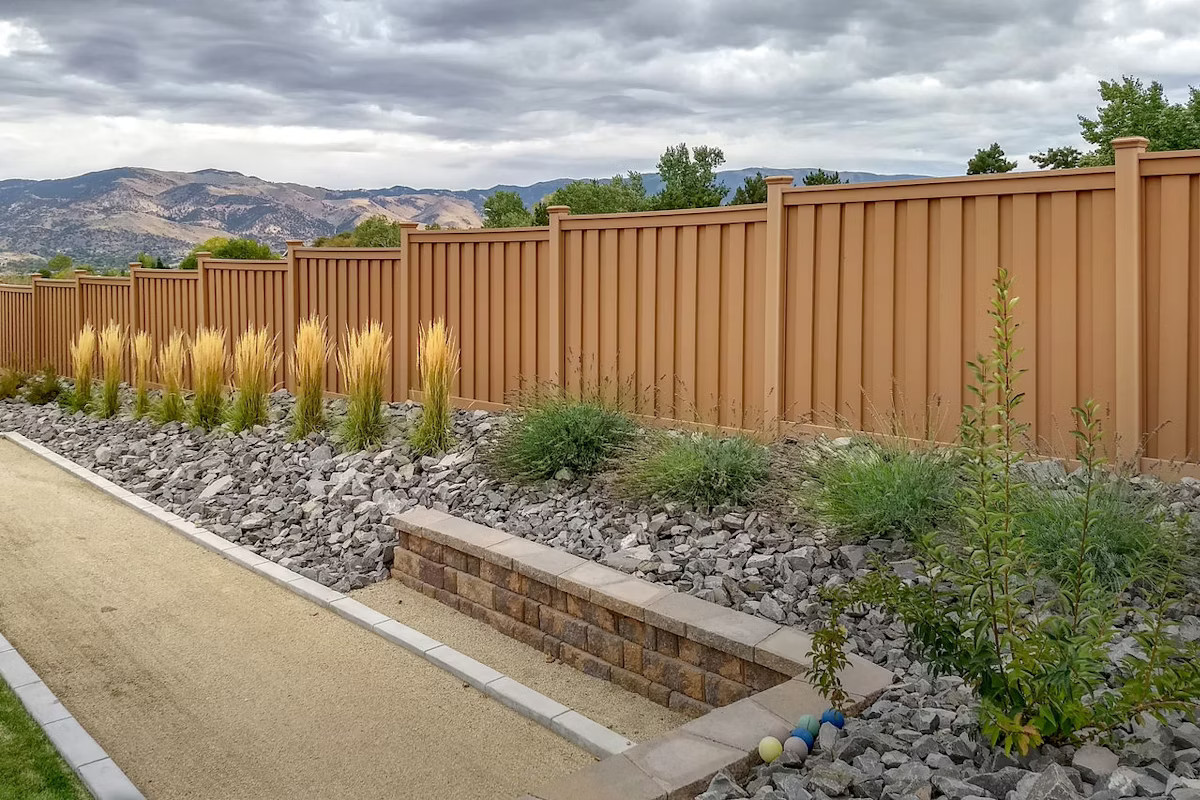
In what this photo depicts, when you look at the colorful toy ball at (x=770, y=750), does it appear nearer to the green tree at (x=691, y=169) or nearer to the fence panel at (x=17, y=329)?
the fence panel at (x=17, y=329)

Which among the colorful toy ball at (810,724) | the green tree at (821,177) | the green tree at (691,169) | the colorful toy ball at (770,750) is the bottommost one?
the colorful toy ball at (770,750)

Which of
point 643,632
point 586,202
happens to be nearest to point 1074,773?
point 643,632

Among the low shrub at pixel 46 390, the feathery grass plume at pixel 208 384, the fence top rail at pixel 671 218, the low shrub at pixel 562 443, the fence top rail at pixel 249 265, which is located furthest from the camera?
the low shrub at pixel 46 390

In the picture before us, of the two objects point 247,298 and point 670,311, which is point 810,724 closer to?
point 670,311

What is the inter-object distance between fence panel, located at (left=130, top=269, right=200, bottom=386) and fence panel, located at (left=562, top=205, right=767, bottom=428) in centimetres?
651

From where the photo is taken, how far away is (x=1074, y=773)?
7.81 feet

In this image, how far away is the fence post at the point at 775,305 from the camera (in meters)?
6.29

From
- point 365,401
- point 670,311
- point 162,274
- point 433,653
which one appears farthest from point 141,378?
point 433,653

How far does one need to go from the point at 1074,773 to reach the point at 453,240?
23.0 ft

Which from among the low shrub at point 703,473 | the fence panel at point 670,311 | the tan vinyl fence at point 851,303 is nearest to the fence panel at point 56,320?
the tan vinyl fence at point 851,303

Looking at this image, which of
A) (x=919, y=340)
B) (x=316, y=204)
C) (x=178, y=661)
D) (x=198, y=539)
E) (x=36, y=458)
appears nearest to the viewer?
(x=178, y=661)

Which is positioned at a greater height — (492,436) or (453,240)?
(453,240)

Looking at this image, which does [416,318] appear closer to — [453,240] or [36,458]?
[453,240]

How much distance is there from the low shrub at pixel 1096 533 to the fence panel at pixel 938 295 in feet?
3.74
